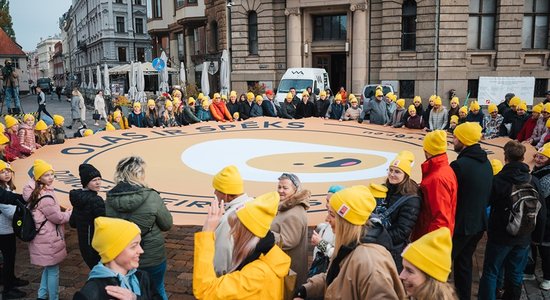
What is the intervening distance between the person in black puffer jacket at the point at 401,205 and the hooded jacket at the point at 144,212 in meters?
2.32

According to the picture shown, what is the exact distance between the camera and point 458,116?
13492 millimetres

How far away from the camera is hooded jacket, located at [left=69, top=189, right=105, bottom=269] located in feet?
16.9

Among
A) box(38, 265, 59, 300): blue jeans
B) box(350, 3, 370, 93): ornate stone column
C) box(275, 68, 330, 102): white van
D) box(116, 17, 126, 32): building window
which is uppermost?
box(116, 17, 126, 32): building window

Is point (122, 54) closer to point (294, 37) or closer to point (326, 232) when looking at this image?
point (294, 37)

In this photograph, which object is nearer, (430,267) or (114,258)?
(430,267)

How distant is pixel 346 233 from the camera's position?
3.58 metres

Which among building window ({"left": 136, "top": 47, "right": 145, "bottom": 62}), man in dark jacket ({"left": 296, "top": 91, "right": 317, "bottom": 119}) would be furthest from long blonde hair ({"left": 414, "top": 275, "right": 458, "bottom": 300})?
building window ({"left": 136, "top": 47, "right": 145, "bottom": 62})

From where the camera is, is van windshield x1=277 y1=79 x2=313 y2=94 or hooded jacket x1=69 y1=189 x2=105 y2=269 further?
van windshield x1=277 y1=79 x2=313 y2=94

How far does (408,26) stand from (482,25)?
4447mm

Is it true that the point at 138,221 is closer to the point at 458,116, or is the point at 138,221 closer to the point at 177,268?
the point at 177,268

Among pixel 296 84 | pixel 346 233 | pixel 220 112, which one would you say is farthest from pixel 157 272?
pixel 296 84

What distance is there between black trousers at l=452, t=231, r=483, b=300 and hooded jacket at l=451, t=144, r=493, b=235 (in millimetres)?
130

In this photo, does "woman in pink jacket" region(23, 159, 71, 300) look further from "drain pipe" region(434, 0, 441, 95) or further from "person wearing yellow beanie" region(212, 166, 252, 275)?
"drain pipe" region(434, 0, 441, 95)

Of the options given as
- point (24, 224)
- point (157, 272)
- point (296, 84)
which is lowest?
point (157, 272)
